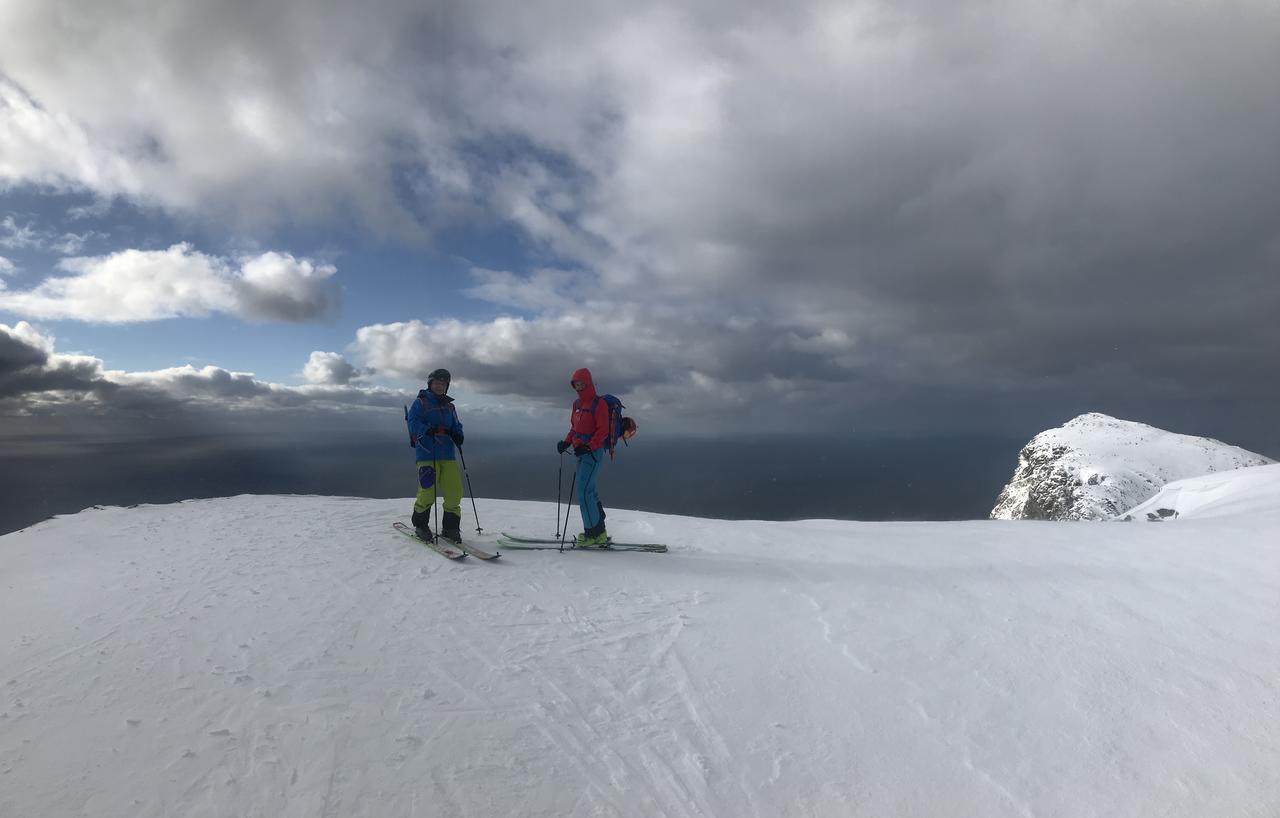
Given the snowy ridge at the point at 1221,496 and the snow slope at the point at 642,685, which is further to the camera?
the snowy ridge at the point at 1221,496

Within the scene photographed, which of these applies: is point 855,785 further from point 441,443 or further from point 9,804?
point 441,443

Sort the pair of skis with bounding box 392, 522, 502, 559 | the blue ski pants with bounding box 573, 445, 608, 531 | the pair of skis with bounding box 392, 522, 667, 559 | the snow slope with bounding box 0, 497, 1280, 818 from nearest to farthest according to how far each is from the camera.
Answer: the snow slope with bounding box 0, 497, 1280, 818
the pair of skis with bounding box 392, 522, 502, 559
the pair of skis with bounding box 392, 522, 667, 559
the blue ski pants with bounding box 573, 445, 608, 531

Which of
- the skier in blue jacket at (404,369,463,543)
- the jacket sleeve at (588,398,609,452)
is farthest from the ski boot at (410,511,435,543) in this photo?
the jacket sleeve at (588,398,609,452)

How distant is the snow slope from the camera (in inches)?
154

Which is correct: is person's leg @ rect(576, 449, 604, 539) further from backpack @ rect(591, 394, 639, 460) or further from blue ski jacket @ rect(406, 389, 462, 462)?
blue ski jacket @ rect(406, 389, 462, 462)

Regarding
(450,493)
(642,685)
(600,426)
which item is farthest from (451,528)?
(642,685)

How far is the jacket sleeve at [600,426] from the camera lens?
10.6m

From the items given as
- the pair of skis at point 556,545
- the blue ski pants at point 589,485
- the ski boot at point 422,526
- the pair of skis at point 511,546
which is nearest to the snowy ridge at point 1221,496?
the pair of skis at point 556,545

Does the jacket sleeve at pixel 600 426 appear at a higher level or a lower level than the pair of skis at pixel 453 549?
higher

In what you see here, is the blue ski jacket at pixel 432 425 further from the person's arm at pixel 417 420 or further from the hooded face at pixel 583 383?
the hooded face at pixel 583 383

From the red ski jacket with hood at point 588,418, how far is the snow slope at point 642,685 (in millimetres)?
2435

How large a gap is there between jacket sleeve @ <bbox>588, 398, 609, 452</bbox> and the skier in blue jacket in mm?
2754

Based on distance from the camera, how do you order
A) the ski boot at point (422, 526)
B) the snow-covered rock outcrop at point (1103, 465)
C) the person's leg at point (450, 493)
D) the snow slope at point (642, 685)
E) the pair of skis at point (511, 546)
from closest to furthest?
the snow slope at point (642, 685) < the pair of skis at point (511, 546) < the ski boot at point (422, 526) < the person's leg at point (450, 493) < the snow-covered rock outcrop at point (1103, 465)

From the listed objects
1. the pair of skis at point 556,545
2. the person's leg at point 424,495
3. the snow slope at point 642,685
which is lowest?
the snow slope at point 642,685
